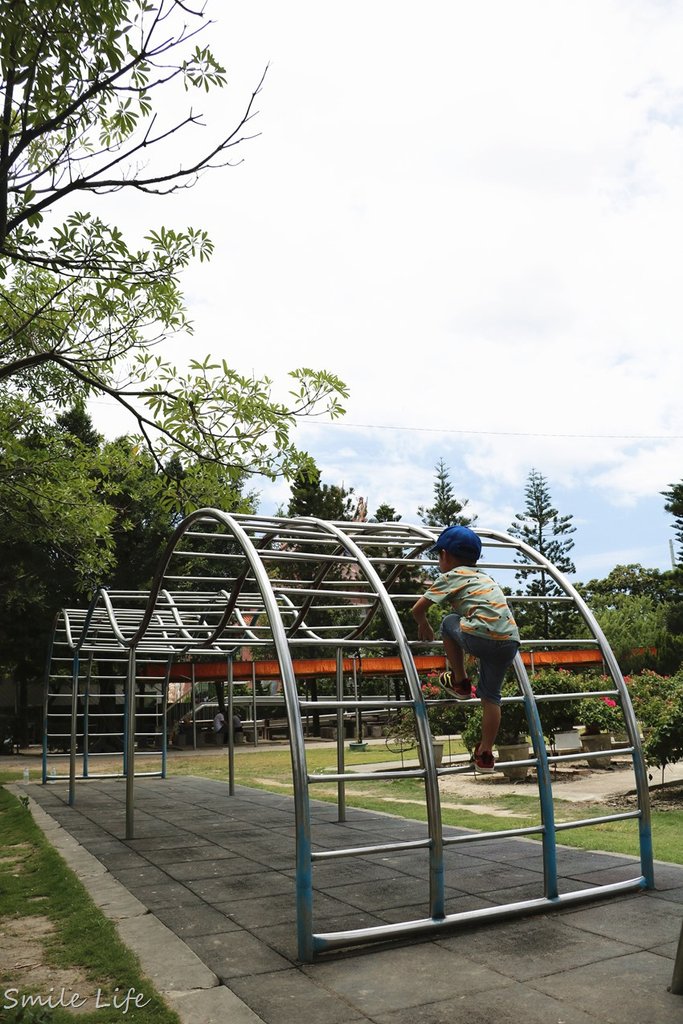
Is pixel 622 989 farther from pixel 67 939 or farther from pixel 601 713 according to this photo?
pixel 601 713

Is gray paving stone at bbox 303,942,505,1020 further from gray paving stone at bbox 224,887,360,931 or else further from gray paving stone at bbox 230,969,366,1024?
gray paving stone at bbox 224,887,360,931

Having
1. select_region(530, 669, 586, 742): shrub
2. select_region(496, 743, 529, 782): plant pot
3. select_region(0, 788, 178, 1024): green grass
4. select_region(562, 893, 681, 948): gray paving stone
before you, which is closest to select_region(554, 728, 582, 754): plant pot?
select_region(530, 669, 586, 742): shrub

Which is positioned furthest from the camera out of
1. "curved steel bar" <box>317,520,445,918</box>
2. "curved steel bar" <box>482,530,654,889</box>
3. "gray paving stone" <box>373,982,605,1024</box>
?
"curved steel bar" <box>482,530,654,889</box>

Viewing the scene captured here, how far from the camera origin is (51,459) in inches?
338

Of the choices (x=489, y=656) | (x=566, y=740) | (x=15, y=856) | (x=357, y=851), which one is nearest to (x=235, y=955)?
(x=357, y=851)

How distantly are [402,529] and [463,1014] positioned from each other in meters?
2.99

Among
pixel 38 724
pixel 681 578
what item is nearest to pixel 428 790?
pixel 38 724

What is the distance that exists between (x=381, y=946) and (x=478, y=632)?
158 centimetres

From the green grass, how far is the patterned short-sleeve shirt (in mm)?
2240

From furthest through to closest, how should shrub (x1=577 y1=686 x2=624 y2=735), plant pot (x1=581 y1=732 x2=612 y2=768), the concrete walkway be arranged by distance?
plant pot (x1=581 y1=732 x2=612 y2=768) < shrub (x1=577 y1=686 x2=624 y2=735) < the concrete walkway

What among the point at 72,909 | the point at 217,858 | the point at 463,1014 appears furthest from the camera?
the point at 217,858

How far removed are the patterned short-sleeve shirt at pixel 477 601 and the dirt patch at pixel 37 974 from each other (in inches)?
95.0

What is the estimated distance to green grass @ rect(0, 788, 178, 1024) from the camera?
3357 millimetres

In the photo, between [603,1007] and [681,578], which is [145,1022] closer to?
[603,1007]
